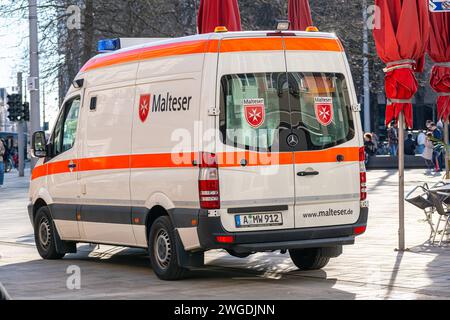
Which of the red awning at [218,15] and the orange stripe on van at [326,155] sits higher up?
the red awning at [218,15]

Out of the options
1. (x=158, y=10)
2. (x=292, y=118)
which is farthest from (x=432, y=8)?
(x=158, y=10)

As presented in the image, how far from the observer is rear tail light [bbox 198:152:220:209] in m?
10.4

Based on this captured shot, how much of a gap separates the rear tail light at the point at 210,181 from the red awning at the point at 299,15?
739 cm

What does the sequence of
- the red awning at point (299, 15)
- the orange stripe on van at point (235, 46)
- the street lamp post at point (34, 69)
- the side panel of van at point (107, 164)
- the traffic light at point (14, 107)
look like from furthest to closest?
the traffic light at point (14, 107)
the street lamp post at point (34, 69)
the red awning at point (299, 15)
the side panel of van at point (107, 164)
the orange stripe on van at point (235, 46)

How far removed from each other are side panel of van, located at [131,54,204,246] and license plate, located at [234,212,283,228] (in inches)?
17.8

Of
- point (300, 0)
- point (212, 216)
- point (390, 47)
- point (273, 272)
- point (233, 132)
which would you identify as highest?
point (300, 0)

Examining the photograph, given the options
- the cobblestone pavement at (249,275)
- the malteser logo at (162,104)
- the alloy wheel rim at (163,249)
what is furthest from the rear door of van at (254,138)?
the alloy wheel rim at (163,249)

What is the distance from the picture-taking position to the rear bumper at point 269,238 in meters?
10.4

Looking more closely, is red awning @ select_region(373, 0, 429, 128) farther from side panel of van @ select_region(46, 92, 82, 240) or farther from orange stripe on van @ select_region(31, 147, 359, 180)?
side panel of van @ select_region(46, 92, 82, 240)

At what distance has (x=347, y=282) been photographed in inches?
419

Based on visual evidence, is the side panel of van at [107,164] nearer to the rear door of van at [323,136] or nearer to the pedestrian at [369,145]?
the rear door of van at [323,136]

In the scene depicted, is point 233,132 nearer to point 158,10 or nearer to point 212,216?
point 212,216

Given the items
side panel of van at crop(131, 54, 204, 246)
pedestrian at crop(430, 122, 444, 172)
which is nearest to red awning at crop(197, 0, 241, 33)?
side panel of van at crop(131, 54, 204, 246)

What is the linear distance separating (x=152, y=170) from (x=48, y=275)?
5.87 feet
